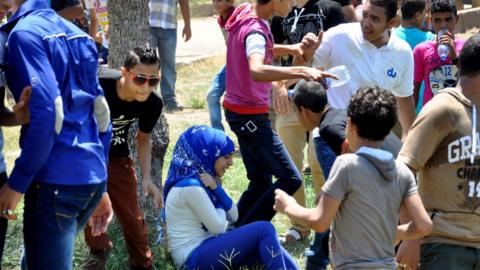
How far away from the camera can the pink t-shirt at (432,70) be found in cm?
674

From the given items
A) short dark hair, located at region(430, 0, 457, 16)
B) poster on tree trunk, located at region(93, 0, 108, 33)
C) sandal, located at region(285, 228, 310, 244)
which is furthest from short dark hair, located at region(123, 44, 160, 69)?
poster on tree trunk, located at region(93, 0, 108, 33)

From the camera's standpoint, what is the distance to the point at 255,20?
5816 millimetres

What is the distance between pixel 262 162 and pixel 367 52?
40.9 inches

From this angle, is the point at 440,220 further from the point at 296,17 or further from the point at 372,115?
the point at 296,17

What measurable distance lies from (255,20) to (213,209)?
1.26 m

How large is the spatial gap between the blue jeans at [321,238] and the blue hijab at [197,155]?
64cm

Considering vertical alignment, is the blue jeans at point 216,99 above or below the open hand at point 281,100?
below

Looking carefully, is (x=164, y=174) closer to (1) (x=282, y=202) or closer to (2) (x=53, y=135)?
(1) (x=282, y=202)

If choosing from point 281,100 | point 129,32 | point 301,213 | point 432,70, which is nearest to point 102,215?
point 301,213

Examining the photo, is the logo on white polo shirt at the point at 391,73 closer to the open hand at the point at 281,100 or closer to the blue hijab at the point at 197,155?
the open hand at the point at 281,100

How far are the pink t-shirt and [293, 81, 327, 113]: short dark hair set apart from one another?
173cm

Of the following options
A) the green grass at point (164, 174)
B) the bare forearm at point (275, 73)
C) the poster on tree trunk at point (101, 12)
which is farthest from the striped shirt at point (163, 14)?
the bare forearm at point (275, 73)

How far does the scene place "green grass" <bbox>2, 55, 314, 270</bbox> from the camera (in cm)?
582

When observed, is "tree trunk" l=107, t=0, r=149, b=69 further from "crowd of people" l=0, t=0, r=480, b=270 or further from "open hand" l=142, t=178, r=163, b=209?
"open hand" l=142, t=178, r=163, b=209
